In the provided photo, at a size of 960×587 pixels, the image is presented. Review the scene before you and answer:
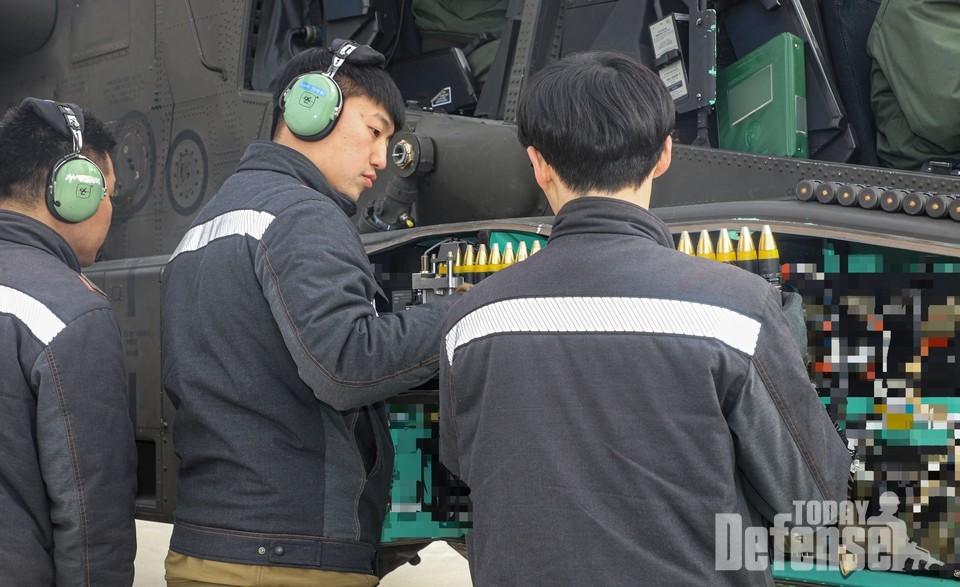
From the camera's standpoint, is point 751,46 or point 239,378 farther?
point 751,46

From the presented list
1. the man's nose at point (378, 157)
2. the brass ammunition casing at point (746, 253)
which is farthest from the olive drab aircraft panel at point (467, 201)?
the man's nose at point (378, 157)

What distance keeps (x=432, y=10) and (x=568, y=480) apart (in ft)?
11.6

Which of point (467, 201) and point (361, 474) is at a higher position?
point (467, 201)

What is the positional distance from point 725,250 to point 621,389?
3.30 feet

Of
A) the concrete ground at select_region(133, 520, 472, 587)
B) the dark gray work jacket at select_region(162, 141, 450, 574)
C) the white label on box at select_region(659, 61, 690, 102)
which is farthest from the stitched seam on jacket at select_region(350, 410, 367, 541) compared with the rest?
the concrete ground at select_region(133, 520, 472, 587)

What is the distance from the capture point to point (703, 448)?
5.56 ft

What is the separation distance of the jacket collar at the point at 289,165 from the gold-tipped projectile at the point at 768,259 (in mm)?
1058

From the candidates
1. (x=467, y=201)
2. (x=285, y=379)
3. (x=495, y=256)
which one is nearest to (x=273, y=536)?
→ (x=285, y=379)

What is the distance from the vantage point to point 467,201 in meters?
3.94

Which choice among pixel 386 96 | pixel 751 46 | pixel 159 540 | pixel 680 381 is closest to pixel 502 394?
pixel 680 381

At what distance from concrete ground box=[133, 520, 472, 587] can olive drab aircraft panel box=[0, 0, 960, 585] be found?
1.86 metres

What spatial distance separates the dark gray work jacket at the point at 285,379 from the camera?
2.38 metres

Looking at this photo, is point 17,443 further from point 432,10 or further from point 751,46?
point 432,10

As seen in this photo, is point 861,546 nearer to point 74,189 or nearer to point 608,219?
point 608,219
